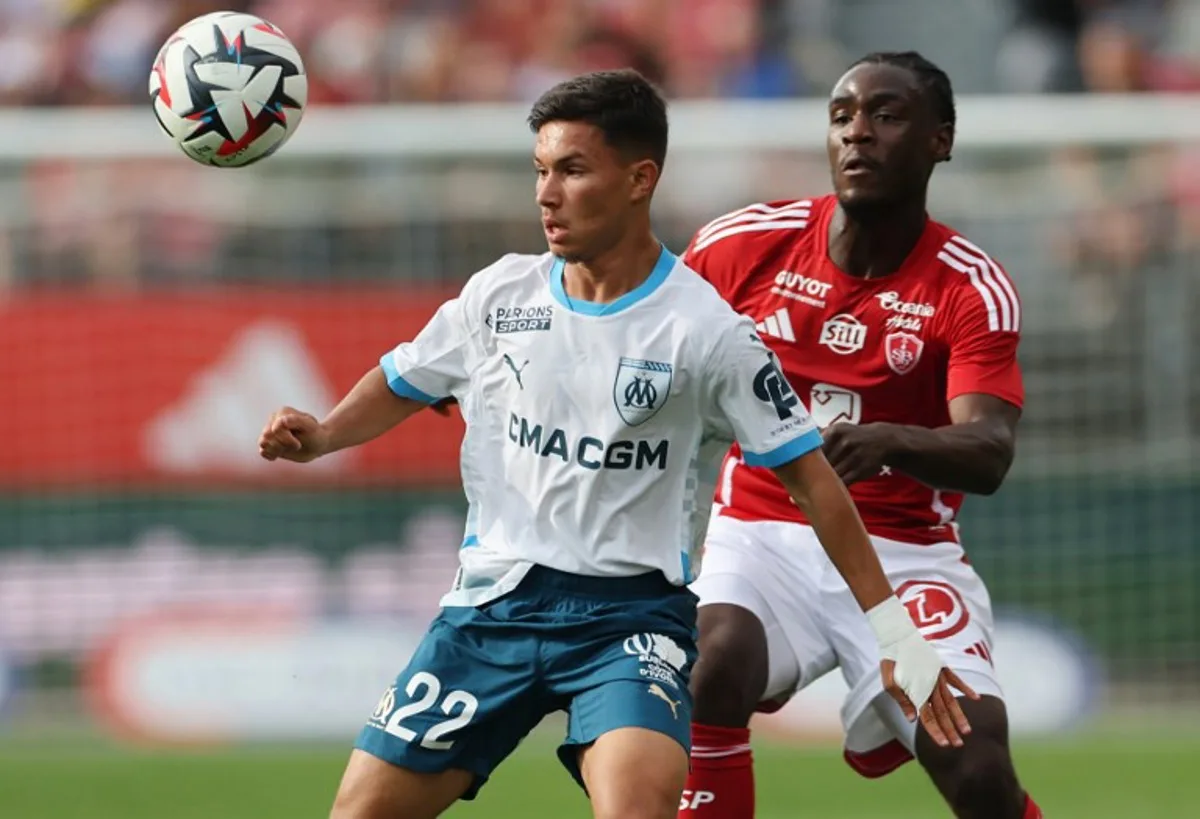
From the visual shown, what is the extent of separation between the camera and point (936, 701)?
216 inches

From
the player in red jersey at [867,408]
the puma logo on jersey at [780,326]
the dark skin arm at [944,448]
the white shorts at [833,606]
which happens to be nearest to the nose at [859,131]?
the player in red jersey at [867,408]

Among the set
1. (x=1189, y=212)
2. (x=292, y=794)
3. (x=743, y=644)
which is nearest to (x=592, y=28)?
(x=1189, y=212)

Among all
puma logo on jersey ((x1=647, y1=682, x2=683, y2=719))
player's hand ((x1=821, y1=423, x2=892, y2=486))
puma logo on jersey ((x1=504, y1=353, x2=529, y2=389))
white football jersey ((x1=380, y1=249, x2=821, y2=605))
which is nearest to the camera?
puma logo on jersey ((x1=647, y1=682, x2=683, y2=719))

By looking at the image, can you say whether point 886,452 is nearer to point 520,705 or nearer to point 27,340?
point 520,705

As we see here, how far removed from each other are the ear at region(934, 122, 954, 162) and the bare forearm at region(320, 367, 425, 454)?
1.90 metres

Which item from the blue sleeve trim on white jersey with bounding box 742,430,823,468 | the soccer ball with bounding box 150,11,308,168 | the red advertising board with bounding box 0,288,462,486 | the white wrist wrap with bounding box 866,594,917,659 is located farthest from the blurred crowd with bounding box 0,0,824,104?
the white wrist wrap with bounding box 866,594,917,659

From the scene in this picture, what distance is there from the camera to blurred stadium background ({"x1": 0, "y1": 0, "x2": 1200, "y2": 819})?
1241cm

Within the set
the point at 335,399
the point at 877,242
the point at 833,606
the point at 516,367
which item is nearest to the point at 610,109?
the point at 516,367

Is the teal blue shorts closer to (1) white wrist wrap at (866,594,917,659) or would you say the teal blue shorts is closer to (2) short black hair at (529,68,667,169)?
(1) white wrist wrap at (866,594,917,659)

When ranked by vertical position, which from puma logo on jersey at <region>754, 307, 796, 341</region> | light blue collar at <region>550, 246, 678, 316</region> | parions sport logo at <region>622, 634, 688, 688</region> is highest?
puma logo on jersey at <region>754, 307, 796, 341</region>

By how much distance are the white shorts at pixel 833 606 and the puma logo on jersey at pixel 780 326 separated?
0.58 meters

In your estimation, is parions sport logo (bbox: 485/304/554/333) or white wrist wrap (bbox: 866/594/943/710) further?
parions sport logo (bbox: 485/304/554/333)

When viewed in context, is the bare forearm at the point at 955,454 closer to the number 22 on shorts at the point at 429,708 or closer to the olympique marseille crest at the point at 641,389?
the olympique marseille crest at the point at 641,389

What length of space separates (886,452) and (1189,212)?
778cm
